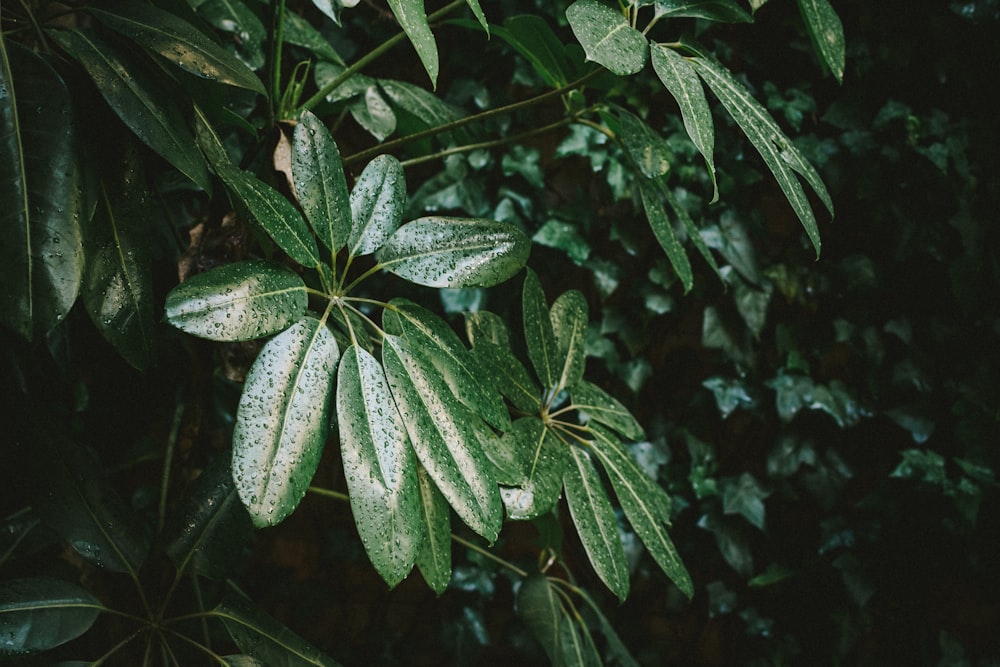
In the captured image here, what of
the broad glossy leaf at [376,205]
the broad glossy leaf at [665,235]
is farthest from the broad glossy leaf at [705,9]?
the broad glossy leaf at [376,205]

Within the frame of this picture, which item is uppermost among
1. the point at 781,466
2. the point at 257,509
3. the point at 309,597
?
the point at 257,509

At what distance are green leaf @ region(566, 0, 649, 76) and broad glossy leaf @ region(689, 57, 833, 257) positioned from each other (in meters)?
0.08

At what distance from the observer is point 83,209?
521 mm

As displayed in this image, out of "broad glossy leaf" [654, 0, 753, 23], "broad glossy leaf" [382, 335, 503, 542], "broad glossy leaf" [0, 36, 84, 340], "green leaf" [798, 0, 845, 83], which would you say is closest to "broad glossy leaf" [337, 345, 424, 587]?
"broad glossy leaf" [382, 335, 503, 542]

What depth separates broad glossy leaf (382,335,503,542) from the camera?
0.53 metres

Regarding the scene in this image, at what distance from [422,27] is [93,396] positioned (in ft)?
3.83

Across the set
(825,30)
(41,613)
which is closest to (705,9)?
(825,30)

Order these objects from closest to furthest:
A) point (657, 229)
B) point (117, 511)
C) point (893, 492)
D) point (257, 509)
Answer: point (257, 509) → point (117, 511) → point (657, 229) → point (893, 492)

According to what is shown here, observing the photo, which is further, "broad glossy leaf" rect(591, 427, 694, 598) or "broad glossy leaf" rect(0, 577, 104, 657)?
"broad glossy leaf" rect(591, 427, 694, 598)

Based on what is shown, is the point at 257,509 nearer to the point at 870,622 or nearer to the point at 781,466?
the point at 781,466

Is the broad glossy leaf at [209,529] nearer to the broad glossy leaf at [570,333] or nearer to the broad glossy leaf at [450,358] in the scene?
the broad glossy leaf at [450,358]

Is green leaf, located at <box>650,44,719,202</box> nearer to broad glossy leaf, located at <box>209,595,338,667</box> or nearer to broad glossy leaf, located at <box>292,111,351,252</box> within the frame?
broad glossy leaf, located at <box>292,111,351,252</box>

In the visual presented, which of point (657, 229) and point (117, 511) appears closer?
point (117, 511)

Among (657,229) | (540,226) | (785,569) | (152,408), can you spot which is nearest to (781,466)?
(785,569)
